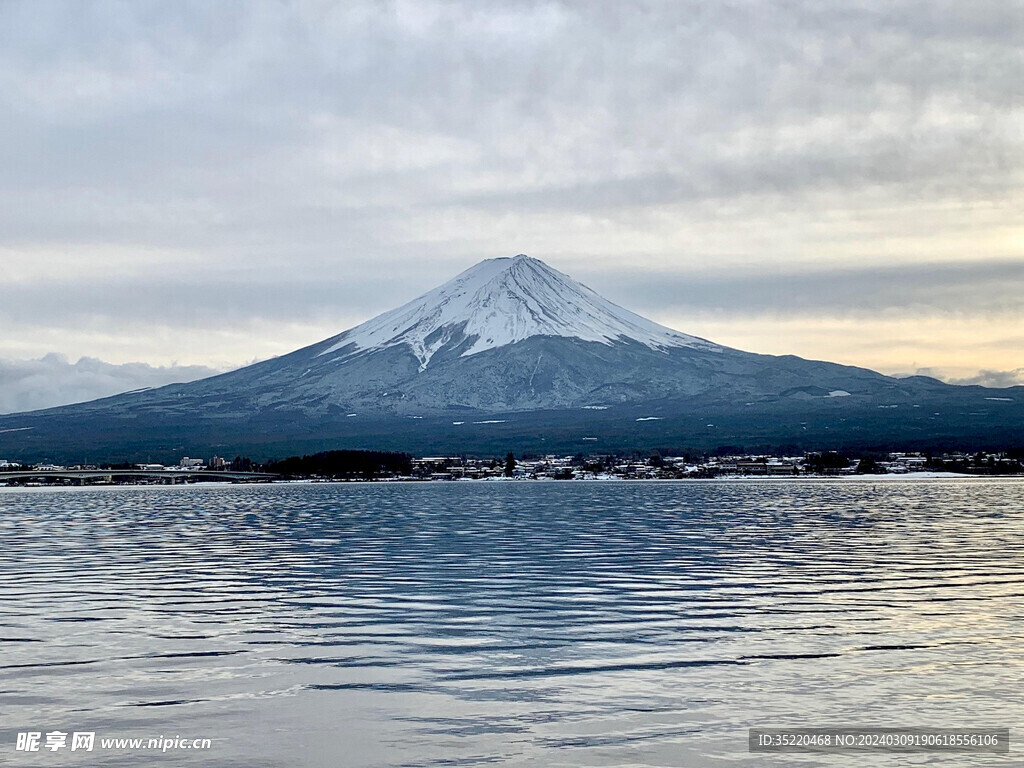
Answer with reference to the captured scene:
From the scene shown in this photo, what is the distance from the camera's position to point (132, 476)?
175250 mm

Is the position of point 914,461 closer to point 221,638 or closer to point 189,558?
point 189,558

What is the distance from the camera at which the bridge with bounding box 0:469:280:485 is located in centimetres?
16461

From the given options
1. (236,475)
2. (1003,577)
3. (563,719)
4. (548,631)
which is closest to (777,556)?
(1003,577)

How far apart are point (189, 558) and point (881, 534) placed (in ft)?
83.8

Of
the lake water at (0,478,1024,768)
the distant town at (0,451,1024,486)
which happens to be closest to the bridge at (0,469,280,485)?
the distant town at (0,451,1024,486)

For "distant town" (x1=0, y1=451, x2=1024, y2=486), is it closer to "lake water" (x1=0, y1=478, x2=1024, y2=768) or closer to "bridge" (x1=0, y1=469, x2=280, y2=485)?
"bridge" (x1=0, y1=469, x2=280, y2=485)

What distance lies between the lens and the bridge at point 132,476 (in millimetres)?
164613

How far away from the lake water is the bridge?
12941cm

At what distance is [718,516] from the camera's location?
61.7m

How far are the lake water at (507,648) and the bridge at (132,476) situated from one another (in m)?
129

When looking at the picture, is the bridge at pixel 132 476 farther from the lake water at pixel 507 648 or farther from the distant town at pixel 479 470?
the lake water at pixel 507 648

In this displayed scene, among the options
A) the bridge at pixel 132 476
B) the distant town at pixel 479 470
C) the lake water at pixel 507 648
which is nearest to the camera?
the lake water at pixel 507 648

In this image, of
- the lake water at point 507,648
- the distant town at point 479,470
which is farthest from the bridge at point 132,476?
the lake water at point 507,648

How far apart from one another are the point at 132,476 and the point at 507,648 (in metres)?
165
